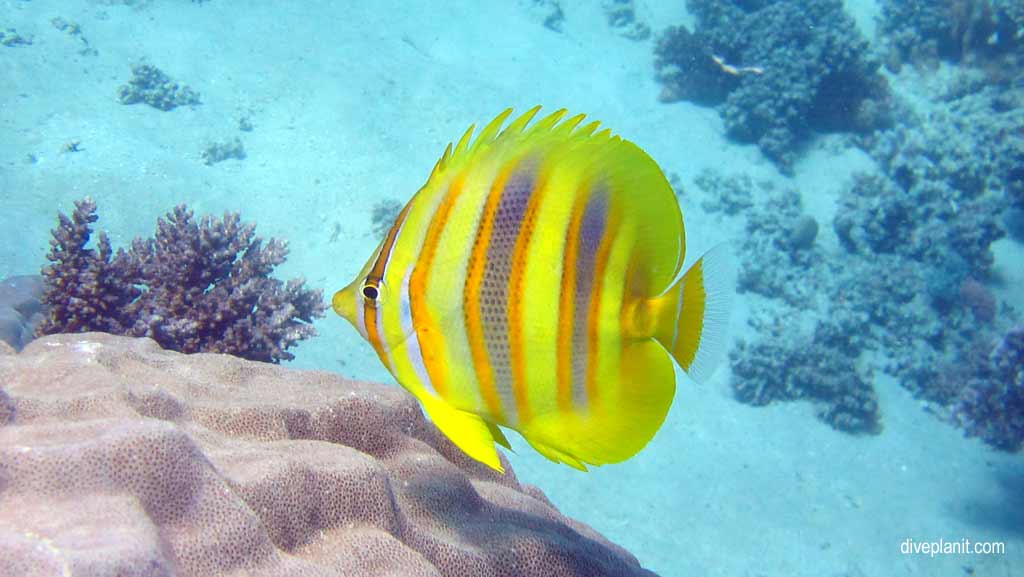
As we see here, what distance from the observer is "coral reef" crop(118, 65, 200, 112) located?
11.3 m

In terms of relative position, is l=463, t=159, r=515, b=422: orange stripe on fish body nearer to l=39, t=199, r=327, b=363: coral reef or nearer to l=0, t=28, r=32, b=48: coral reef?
l=39, t=199, r=327, b=363: coral reef

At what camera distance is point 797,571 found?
6680 mm

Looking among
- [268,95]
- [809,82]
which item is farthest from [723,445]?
[268,95]

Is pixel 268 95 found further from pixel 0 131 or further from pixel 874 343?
pixel 874 343

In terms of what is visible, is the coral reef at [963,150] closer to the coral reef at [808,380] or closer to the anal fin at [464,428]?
the coral reef at [808,380]

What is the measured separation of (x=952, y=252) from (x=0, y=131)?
1625 centimetres

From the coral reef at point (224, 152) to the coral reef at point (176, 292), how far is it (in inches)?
242

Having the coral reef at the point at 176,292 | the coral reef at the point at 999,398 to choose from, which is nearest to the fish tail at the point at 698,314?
the coral reef at the point at 176,292

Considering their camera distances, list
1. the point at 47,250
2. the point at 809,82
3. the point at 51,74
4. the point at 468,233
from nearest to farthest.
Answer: the point at 468,233
the point at 47,250
the point at 51,74
the point at 809,82

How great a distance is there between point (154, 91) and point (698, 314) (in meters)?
13.1

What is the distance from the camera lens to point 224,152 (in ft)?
34.6

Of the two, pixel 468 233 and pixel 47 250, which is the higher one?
pixel 468 233

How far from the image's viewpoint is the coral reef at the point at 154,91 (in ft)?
37.2

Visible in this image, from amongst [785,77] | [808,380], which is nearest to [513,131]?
[808,380]
